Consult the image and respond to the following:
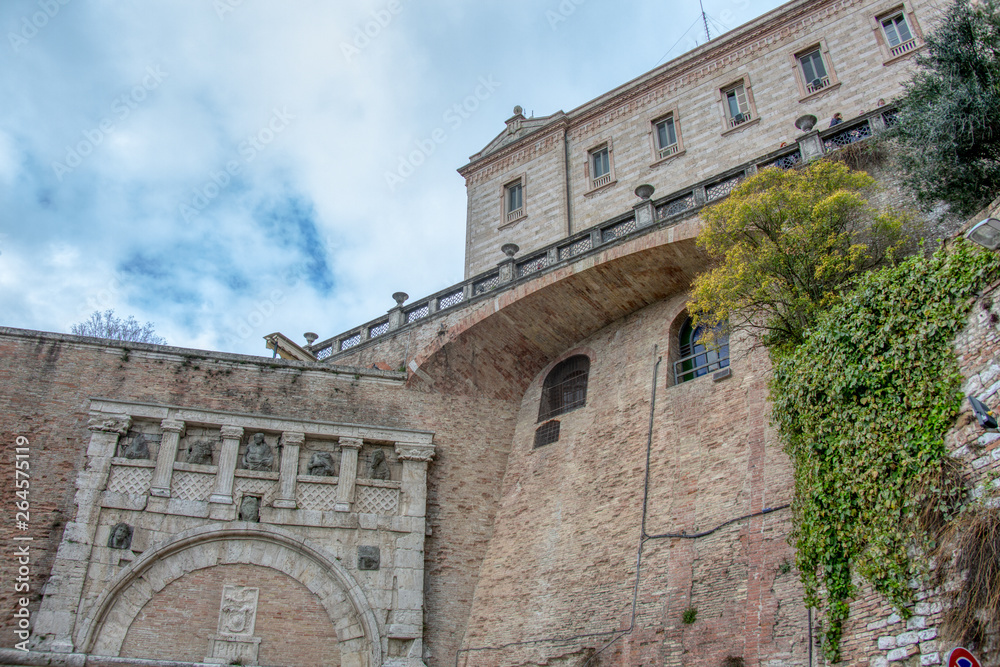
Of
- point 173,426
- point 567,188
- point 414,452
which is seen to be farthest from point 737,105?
point 173,426

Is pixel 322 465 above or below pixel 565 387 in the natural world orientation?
below

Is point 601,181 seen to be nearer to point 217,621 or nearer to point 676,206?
point 676,206

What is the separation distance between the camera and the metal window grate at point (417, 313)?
683 inches

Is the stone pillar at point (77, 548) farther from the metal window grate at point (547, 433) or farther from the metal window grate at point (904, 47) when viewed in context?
the metal window grate at point (904, 47)

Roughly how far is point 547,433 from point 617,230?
417cm

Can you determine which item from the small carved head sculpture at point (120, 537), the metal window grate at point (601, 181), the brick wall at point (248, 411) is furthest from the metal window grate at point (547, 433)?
the metal window grate at point (601, 181)

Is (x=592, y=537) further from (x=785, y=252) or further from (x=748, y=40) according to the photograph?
(x=748, y=40)

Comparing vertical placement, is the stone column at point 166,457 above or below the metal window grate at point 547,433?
below

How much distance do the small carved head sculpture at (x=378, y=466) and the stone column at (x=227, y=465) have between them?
93.2 inches

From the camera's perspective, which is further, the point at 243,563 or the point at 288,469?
the point at 288,469

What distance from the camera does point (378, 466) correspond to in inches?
569

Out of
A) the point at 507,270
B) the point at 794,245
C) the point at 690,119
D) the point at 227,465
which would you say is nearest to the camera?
the point at 794,245

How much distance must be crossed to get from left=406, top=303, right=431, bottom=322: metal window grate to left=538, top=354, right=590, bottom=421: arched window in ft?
10.3

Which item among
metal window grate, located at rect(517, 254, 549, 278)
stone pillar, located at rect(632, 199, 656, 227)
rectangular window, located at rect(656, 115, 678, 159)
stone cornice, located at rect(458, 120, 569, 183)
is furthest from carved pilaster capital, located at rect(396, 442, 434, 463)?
stone cornice, located at rect(458, 120, 569, 183)
